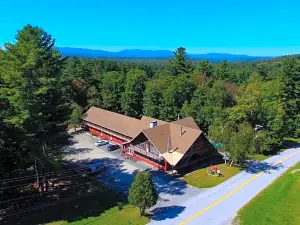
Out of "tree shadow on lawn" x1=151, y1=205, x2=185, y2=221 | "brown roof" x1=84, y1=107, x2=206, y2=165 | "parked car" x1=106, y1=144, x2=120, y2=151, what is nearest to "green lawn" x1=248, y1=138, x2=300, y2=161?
"brown roof" x1=84, y1=107, x2=206, y2=165

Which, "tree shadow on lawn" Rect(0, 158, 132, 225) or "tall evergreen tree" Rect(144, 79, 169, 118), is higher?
"tall evergreen tree" Rect(144, 79, 169, 118)

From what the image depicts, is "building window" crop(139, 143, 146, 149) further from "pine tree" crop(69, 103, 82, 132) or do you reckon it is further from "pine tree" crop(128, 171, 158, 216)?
"pine tree" crop(69, 103, 82, 132)

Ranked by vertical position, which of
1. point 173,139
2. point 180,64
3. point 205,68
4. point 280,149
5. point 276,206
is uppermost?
point 180,64

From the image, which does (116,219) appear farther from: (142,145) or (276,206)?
(276,206)

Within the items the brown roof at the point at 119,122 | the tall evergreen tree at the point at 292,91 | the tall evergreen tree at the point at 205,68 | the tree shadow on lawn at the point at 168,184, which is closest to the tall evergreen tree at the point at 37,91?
the tree shadow on lawn at the point at 168,184

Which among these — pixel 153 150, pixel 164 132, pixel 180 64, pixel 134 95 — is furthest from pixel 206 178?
pixel 180 64

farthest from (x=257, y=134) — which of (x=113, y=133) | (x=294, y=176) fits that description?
(x=113, y=133)

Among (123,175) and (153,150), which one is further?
(153,150)
